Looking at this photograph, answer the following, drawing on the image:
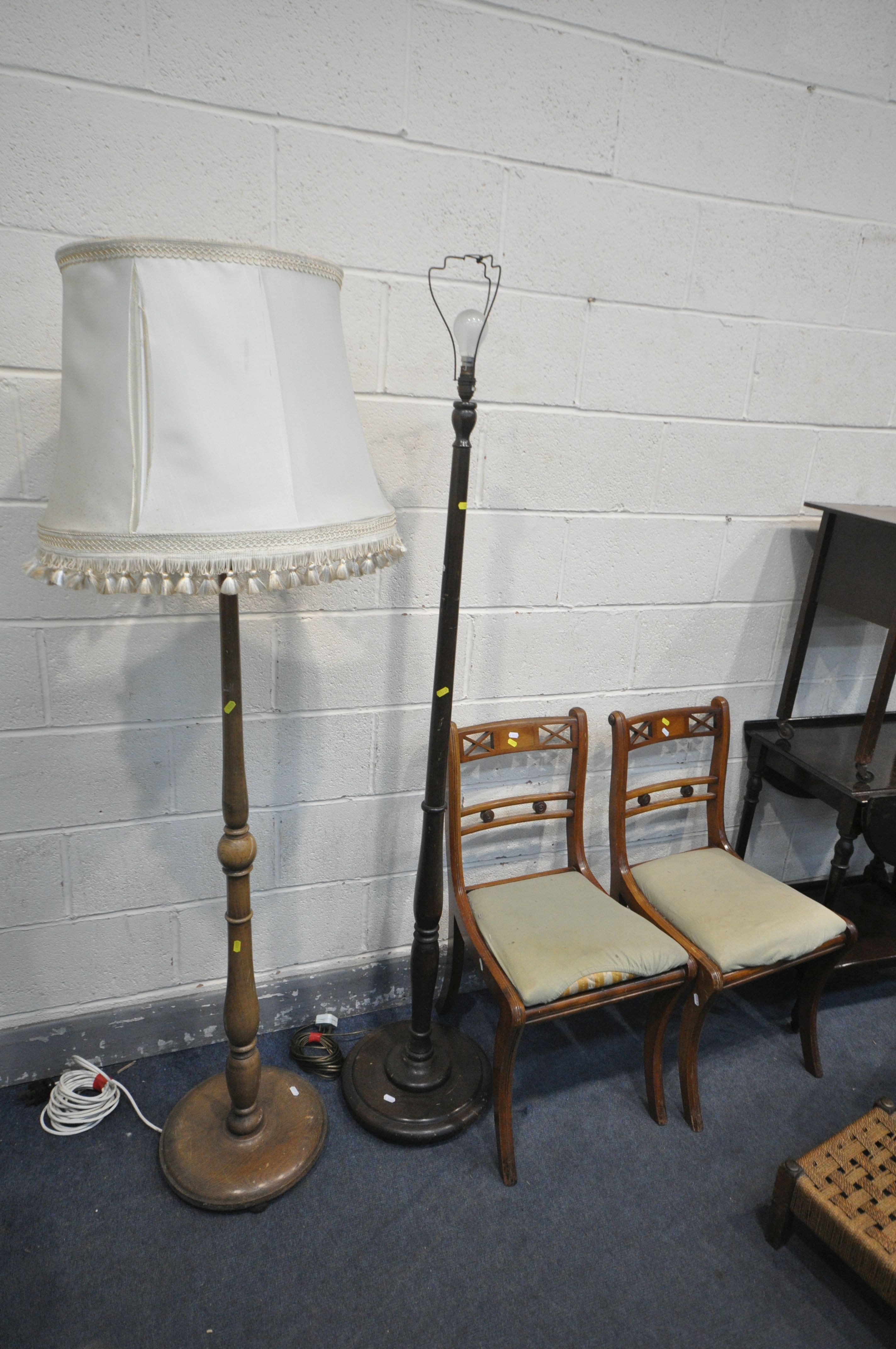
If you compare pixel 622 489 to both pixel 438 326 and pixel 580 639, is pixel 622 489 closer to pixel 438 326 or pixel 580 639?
pixel 580 639

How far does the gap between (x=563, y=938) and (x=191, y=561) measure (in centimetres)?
115

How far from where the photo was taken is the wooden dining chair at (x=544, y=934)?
5.37 ft

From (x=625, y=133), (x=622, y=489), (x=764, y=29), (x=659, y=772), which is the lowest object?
(x=659, y=772)

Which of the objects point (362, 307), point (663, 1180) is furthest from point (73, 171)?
point (663, 1180)

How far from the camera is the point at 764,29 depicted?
1.70 meters

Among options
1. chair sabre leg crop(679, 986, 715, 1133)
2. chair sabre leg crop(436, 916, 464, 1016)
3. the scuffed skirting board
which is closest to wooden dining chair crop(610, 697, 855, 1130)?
chair sabre leg crop(679, 986, 715, 1133)

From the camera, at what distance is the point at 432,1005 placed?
187 centimetres

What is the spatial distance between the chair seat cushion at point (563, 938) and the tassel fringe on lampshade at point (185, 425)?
3.22 feet

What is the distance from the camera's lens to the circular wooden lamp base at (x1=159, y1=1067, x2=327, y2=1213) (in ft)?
5.17

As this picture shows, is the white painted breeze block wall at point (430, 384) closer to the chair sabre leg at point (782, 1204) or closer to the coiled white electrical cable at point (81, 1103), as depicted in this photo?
the coiled white electrical cable at point (81, 1103)

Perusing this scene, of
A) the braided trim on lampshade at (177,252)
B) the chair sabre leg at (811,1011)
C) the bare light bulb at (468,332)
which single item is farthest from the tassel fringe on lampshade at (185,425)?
the chair sabre leg at (811,1011)

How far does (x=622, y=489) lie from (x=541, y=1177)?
1.49 metres

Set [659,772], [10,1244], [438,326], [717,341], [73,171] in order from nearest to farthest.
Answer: [73,171]
[10,1244]
[438,326]
[717,341]
[659,772]

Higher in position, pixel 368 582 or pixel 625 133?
pixel 625 133
